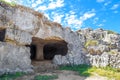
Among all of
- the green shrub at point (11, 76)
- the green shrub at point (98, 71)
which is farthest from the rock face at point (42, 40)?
the green shrub at point (98, 71)

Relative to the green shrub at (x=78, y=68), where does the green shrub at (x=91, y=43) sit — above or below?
above

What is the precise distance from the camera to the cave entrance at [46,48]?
22.5 metres

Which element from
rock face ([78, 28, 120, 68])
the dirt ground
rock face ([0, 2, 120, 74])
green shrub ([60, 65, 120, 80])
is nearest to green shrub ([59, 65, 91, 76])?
green shrub ([60, 65, 120, 80])

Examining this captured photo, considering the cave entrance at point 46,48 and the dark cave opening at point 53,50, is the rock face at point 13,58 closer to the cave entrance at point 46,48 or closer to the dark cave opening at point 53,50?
the cave entrance at point 46,48

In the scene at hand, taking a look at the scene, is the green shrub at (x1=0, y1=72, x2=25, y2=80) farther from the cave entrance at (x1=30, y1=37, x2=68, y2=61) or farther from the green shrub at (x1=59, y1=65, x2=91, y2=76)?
the cave entrance at (x1=30, y1=37, x2=68, y2=61)

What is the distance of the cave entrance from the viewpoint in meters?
22.5

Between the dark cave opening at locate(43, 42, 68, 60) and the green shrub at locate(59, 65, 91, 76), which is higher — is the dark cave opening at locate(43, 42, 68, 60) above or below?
above

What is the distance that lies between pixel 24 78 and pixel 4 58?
91.1 inches

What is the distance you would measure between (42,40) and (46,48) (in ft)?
19.7

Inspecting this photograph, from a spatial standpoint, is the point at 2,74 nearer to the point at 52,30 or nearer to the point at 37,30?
the point at 37,30

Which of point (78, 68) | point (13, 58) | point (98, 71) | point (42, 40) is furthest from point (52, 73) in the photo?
point (42, 40)

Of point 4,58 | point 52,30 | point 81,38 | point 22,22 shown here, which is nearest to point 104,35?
point 81,38

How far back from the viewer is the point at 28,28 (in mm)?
17734

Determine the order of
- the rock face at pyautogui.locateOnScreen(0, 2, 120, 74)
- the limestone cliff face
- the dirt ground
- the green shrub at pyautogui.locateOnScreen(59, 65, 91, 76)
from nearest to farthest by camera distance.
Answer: the dirt ground → the limestone cliff face → the rock face at pyautogui.locateOnScreen(0, 2, 120, 74) → the green shrub at pyautogui.locateOnScreen(59, 65, 91, 76)
